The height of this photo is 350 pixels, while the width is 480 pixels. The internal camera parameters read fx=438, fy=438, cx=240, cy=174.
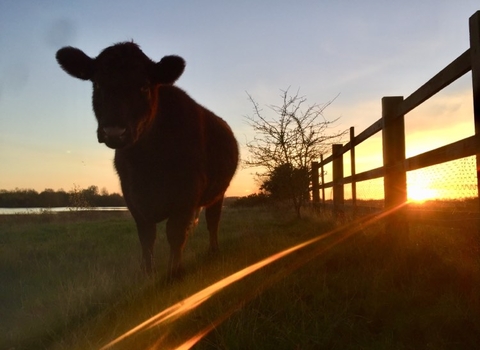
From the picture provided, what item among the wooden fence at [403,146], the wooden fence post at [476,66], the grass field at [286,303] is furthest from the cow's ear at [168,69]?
the wooden fence post at [476,66]

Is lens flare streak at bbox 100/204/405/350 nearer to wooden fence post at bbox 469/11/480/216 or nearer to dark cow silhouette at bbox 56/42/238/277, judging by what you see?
dark cow silhouette at bbox 56/42/238/277

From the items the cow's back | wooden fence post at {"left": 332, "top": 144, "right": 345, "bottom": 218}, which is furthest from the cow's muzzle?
wooden fence post at {"left": 332, "top": 144, "right": 345, "bottom": 218}

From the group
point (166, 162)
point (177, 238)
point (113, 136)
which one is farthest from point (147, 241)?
point (113, 136)

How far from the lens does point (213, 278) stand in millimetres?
3803

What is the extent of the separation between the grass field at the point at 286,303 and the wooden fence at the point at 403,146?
1.62 feet

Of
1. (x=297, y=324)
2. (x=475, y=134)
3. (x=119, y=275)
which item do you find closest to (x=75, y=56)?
(x=119, y=275)

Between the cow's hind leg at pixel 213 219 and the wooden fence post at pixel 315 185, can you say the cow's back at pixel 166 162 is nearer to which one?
the cow's hind leg at pixel 213 219

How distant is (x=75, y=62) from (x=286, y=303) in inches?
123

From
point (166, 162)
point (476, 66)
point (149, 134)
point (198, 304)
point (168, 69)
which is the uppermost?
point (168, 69)

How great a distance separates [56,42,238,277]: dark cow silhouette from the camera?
3929 millimetres

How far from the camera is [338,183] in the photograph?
403 inches

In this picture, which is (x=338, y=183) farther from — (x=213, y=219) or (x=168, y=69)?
(x=168, y=69)

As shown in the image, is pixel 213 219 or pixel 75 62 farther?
pixel 213 219

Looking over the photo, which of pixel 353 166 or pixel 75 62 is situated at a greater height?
pixel 75 62
